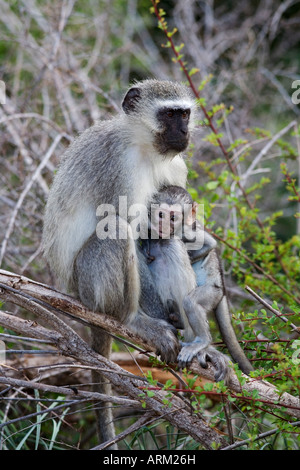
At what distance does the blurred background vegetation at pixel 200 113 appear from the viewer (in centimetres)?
514

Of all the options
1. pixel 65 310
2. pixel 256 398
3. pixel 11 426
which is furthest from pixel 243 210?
pixel 11 426

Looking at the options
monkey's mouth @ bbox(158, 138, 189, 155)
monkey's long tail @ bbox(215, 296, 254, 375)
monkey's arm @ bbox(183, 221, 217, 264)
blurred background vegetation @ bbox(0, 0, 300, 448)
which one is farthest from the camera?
blurred background vegetation @ bbox(0, 0, 300, 448)

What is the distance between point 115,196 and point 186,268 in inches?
29.6

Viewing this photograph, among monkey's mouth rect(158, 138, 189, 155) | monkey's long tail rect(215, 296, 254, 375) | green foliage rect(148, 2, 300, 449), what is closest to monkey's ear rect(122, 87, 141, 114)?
monkey's mouth rect(158, 138, 189, 155)

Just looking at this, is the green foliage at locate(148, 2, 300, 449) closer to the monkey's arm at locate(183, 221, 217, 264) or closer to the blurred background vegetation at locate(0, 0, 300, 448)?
the blurred background vegetation at locate(0, 0, 300, 448)

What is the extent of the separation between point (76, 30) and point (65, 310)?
5.59 meters

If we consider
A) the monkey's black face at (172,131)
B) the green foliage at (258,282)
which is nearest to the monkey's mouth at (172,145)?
the monkey's black face at (172,131)

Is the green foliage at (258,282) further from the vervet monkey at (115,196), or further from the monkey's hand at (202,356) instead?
the vervet monkey at (115,196)

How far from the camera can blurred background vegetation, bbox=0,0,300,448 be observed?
5141 mm

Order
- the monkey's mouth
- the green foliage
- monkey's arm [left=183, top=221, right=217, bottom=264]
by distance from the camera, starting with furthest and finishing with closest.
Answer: monkey's arm [left=183, top=221, right=217, bottom=264] < the monkey's mouth < the green foliage

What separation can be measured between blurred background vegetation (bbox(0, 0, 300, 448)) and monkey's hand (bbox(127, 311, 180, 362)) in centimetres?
57

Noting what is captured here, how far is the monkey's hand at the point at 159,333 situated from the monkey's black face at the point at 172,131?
1240 millimetres
